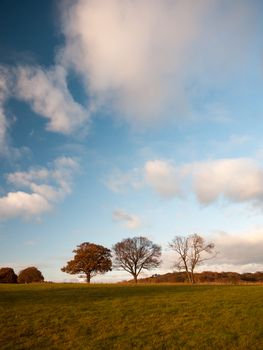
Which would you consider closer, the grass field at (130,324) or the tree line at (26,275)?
the grass field at (130,324)

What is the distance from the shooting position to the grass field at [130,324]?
1686 centimetres

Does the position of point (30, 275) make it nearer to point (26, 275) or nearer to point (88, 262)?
point (26, 275)

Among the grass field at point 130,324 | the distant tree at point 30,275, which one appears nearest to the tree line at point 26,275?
the distant tree at point 30,275

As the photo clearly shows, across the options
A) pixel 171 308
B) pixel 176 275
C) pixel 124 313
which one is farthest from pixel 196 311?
pixel 176 275

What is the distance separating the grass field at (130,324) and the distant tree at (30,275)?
62.5m

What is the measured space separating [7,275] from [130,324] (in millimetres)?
69164

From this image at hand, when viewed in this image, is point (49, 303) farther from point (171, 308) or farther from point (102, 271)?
point (102, 271)

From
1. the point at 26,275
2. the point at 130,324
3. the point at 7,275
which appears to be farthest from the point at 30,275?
the point at 130,324

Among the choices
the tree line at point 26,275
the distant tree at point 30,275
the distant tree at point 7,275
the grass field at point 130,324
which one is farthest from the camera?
the distant tree at point 30,275

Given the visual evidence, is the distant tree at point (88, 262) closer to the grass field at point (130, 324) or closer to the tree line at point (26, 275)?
the tree line at point (26, 275)

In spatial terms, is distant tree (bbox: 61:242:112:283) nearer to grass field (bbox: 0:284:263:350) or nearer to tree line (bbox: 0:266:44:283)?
tree line (bbox: 0:266:44:283)

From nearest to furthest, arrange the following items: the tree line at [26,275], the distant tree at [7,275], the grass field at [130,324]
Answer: the grass field at [130,324] < the distant tree at [7,275] < the tree line at [26,275]

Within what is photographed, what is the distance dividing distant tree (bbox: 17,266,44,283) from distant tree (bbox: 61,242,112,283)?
10849 millimetres

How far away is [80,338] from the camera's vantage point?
58.2 ft
